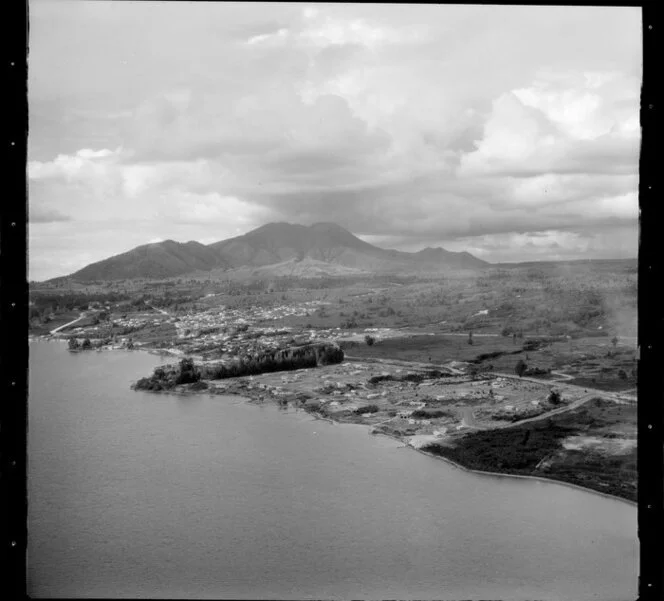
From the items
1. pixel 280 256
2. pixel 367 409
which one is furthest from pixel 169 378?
pixel 367 409

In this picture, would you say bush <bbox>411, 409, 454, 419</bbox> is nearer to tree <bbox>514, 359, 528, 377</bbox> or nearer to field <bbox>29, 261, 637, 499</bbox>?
field <bbox>29, 261, 637, 499</bbox>

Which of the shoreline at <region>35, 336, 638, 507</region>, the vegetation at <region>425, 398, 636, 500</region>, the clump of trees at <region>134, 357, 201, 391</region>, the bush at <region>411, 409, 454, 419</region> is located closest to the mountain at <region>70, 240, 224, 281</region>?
the shoreline at <region>35, 336, 638, 507</region>

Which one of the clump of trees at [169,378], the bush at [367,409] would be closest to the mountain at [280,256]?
the clump of trees at [169,378]

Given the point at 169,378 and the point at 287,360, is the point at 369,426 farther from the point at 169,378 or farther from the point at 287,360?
the point at 169,378

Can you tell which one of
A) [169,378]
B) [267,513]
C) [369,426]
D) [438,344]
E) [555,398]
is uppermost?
[438,344]

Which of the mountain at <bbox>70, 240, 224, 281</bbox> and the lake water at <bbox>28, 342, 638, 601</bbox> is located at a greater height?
the mountain at <bbox>70, 240, 224, 281</bbox>

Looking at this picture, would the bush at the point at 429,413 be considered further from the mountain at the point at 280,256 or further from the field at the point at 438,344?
the mountain at the point at 280,256

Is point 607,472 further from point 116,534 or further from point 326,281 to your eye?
point 116,534
